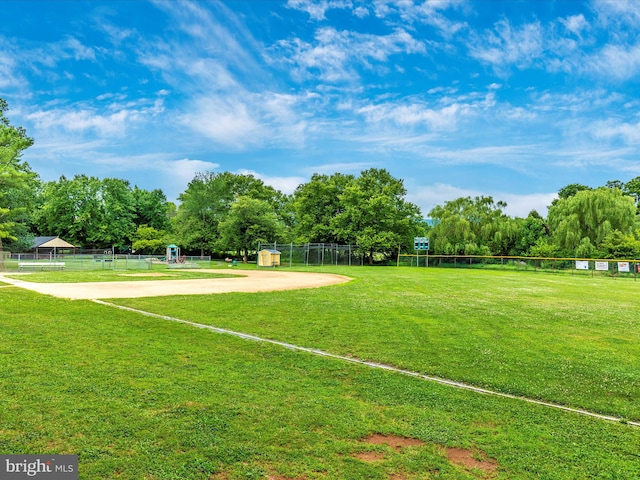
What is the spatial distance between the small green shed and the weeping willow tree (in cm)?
2745

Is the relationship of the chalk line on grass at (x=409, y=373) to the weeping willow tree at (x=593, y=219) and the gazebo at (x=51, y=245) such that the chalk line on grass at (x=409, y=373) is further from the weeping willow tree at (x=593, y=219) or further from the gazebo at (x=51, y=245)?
the gazebo at (x=51, y=245)

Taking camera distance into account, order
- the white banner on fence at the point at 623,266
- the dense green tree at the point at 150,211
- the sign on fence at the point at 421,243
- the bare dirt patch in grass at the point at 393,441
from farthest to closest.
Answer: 1. the dense green tree at the point at 150,211
2. the sign on fence at the point at 421,243
3. the white banner on fence at the point at 623,266
4. the bare dirt patch in grass at the point at 393,441

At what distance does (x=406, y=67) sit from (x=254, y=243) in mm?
23906

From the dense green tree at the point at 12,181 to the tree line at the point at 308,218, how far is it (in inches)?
4.0

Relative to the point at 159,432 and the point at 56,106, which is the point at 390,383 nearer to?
the point at 159,432

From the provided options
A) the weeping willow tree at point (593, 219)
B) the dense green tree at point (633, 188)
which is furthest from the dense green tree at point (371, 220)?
the dense green tree at point (633, 188)

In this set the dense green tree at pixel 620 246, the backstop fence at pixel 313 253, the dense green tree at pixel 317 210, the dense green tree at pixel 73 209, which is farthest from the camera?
the dense green tree at pixel 73 209

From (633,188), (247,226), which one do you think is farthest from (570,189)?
(247,226)

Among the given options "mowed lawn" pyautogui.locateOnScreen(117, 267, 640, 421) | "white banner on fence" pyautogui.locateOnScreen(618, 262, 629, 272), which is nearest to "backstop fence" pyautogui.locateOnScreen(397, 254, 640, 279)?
"white banner on fence" pyautogui.locateOnScreen(618, 262, 629, 272)

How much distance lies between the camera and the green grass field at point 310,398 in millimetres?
3215

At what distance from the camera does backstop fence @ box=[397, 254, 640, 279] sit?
1222 inches

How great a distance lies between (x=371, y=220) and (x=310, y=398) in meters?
40.5

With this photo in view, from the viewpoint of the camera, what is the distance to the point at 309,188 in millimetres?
46750

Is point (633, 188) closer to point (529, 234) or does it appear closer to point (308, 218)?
point (529, 234)
